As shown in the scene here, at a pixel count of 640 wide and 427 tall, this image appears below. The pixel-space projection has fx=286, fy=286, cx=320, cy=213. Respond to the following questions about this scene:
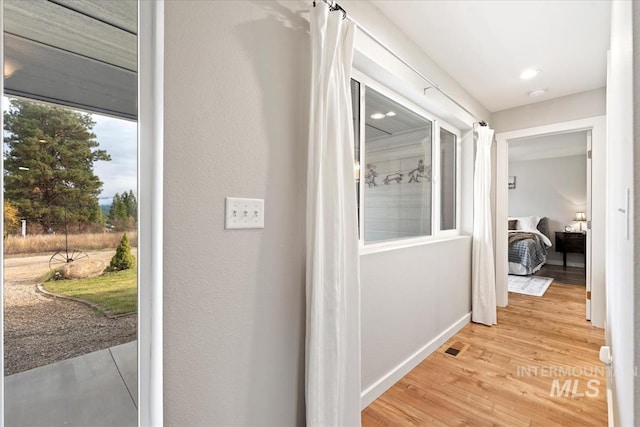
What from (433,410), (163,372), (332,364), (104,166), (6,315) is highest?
(104,166)

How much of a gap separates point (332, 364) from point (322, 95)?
116 centimetres

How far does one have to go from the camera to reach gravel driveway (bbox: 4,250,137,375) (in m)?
0.69

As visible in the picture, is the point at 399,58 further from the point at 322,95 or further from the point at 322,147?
the point at 322,147

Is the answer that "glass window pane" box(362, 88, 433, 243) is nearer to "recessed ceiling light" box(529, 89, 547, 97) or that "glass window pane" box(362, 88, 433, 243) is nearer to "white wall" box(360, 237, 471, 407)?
"white wall" box(360, 237, 471, 407)

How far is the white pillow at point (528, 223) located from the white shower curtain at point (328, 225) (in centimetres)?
651

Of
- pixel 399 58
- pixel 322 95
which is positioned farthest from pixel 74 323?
pixel 399 58

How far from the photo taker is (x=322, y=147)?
4.00ft

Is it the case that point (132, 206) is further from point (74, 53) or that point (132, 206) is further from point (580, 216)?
point (580, 216)

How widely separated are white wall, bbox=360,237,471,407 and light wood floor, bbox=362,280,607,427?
0.35 feet

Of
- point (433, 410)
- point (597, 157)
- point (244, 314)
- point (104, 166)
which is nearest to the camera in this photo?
point (104, 166)

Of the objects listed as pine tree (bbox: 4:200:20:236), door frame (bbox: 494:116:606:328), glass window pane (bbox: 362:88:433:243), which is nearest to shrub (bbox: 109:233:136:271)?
pine tree (bbox: 4:200:20:236)

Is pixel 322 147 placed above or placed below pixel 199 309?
above

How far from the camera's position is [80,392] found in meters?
0.81

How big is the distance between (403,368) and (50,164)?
218 cm
